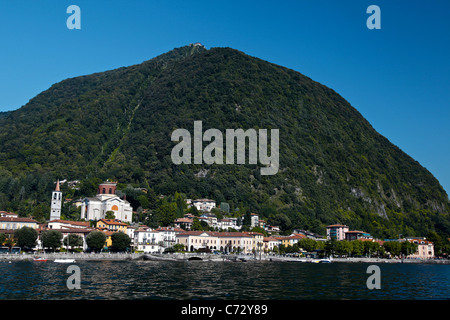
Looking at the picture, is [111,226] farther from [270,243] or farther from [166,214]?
[270,243]

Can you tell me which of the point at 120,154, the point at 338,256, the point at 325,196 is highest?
the point at 120,154

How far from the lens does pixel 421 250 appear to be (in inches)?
5699

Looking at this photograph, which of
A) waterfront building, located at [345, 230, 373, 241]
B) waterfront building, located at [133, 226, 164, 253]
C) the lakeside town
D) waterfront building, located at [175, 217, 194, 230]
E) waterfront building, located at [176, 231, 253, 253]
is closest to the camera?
the lakeside town

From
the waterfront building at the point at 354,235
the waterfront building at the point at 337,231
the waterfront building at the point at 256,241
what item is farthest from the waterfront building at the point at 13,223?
the waterfront building at the point at 354,235

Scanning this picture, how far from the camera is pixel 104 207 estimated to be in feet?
401

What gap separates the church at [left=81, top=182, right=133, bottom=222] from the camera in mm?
121500

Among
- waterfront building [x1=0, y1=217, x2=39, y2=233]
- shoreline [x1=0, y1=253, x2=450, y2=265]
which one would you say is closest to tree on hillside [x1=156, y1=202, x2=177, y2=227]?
shoreline [x1=0, y1=253, x2=450, y2=265]

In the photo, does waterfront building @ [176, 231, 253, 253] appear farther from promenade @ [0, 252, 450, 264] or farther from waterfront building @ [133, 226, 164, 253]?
promenade @ [0, 252, 450, 264]

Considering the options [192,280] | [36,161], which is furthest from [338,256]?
[36,161]

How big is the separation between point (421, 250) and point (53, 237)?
115171 millimetres

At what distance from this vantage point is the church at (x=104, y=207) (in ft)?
399

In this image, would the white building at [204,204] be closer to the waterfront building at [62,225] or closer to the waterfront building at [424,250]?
the waterfront building at [62,225]

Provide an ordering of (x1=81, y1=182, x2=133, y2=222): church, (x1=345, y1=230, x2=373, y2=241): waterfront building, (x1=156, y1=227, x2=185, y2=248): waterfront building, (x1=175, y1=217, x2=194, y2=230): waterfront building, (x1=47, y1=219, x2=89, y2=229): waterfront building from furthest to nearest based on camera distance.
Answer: (x1=345, y1=230, x2=373, y2=241): waterfront building, (x1=175, y1=217, x2=194, y2=230): waterfront building, (x1=81, y1=182, x2=133, y2=222): church, (x1=156, y1=227, x2=185, y2=248): waterfront building, (x1=47, y1=219, x2=89, y2=229): waterfront building

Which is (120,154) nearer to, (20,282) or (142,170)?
(142,170)
